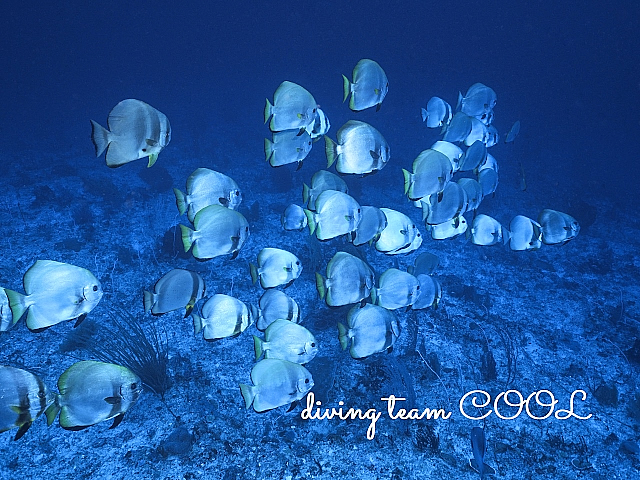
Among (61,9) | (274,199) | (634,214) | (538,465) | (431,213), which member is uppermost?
(61,9)

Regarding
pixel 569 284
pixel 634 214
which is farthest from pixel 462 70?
pixel 569 284

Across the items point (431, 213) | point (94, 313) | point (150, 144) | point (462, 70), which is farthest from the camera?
point (462, 70)

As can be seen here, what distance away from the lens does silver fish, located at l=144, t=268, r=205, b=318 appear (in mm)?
3443

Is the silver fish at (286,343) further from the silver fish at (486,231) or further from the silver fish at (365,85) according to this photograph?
the silver fish at (486,231)

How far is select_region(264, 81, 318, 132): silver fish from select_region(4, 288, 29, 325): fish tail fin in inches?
102

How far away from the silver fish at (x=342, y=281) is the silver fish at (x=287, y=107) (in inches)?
A: 59.5

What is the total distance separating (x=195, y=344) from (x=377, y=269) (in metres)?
4.15

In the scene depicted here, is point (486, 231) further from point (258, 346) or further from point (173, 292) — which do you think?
point (173, 292)

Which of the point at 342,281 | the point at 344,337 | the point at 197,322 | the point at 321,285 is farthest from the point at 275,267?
the point at 344,337

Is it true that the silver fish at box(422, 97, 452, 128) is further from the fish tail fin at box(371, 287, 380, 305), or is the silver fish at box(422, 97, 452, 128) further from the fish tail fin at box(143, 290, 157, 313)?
the fish tail fin at box(143, 290, 157, 313)

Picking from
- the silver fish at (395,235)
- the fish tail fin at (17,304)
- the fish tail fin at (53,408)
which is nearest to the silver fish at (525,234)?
the silver fish at (395,235)

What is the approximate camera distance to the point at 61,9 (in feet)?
436

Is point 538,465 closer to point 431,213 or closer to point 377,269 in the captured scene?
point 431,213

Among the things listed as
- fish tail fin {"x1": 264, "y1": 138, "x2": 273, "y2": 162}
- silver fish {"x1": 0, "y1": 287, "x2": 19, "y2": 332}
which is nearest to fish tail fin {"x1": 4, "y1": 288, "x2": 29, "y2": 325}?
silver fish {"x1": 0, "y1": 287, "x2": 19, "y2": 332}
